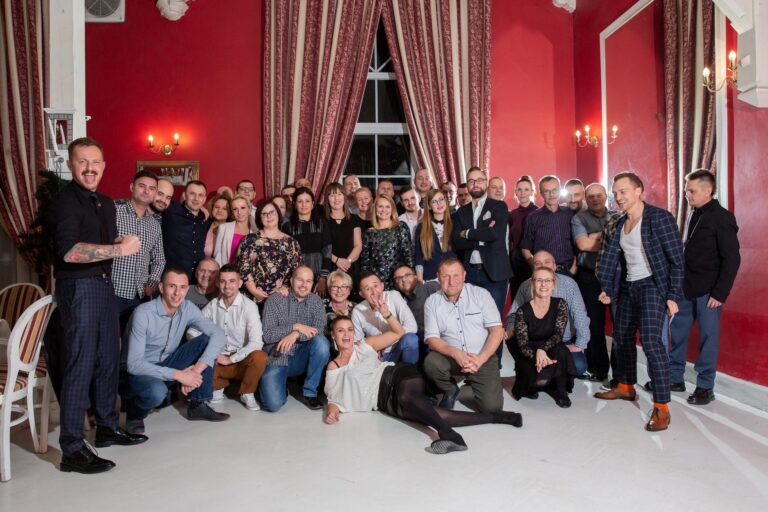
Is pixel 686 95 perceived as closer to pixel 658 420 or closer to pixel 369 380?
pixel 658 420

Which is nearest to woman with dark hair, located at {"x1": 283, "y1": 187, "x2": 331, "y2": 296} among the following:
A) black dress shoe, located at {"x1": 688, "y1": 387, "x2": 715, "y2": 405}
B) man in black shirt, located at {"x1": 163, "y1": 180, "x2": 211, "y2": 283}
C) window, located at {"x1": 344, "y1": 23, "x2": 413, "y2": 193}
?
man in black shirt, located at {"x1": 163, "y1": 180, "x2": 211, "y2": 283}

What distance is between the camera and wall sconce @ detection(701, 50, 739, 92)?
3.87 meters

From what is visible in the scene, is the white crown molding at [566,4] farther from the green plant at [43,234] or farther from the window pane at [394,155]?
the green plant at [43,234]

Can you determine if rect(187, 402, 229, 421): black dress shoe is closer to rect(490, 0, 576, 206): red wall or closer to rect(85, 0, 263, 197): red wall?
rect(85, 0, 263, 197): red wall

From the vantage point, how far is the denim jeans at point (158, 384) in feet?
10.8

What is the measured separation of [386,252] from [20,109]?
4.36 metres

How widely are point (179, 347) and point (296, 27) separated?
14.1ft

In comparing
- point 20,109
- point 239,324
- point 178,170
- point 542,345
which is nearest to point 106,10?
point 20,109

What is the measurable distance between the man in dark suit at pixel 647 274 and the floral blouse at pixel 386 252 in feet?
4.63

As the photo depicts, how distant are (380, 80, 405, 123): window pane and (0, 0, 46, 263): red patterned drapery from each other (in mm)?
3549

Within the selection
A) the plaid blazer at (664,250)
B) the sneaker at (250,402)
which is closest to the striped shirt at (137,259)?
the sneaker at (250,402)

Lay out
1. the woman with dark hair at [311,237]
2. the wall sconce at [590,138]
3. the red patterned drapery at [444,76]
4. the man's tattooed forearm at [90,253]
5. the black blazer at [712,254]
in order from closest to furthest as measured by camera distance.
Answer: the man's tattooed forearm at [90,253]
the black blazer at [712,254]
the woman with dark hair at [311,237]
the wall sconce at [590,138]
the red patterned drapery at [444,76]

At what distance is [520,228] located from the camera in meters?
4.88

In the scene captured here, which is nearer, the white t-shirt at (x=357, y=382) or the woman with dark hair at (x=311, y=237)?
the white t-shirt at (x=357, y=382)
